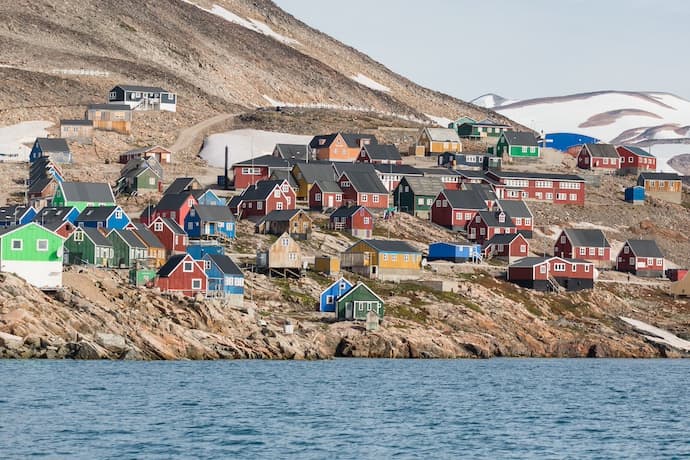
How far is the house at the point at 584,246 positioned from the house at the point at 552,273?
27.5 feet

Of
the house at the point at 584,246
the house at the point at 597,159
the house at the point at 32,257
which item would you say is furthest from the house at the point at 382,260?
the house at the point at 597,159

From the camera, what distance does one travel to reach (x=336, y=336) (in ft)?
307

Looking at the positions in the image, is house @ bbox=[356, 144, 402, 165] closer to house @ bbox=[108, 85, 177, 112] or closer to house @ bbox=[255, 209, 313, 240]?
house @ bbox=[108, 85, 177, 112]

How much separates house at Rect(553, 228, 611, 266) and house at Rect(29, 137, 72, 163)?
45.6 m

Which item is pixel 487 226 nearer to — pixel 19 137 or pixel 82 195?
pixel 82 195

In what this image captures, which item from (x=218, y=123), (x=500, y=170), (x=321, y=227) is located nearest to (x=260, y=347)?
(x=321, y=227)

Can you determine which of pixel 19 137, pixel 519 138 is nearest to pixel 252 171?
pixel 19 137

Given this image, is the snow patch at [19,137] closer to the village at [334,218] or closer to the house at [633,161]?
the village at [334,218]

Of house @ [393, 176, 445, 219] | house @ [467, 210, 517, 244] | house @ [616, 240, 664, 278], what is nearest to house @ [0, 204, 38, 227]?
house @ [393, 176, 445, 219]

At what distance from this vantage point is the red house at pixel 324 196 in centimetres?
13450

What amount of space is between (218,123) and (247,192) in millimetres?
46304

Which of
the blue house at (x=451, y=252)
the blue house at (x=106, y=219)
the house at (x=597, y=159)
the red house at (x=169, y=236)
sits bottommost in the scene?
the blue house at (x=451, y=252)

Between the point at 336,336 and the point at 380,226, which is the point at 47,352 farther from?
the point at 380,226

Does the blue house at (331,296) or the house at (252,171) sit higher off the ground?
the house at (252,171)
